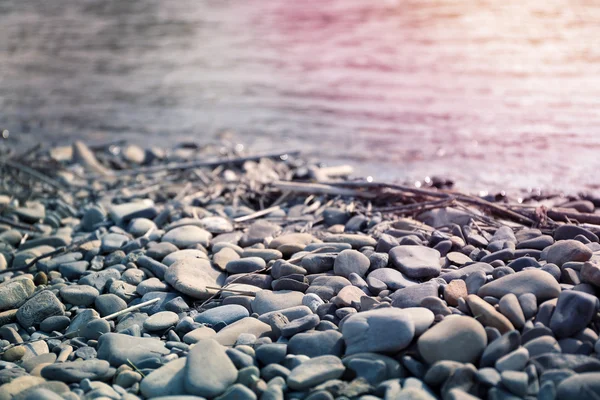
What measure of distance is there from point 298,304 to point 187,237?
A: 1.12m

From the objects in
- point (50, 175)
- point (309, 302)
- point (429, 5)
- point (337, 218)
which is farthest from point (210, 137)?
point (429, 5)

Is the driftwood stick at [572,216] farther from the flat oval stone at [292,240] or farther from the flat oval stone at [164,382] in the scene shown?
the flat oval stone at [164,382]

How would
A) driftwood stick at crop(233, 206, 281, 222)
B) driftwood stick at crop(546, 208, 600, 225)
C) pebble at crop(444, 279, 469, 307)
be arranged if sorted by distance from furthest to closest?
driftwood stick at crop(233, 206, 281, 222) < driftwood stick at crop(546, 208, 600, 225) < pebble at crop(444, 279, 469, 307)

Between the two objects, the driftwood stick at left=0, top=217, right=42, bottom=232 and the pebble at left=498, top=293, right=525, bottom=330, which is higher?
the pebble at left=498, top=293, right=525, bottom=330

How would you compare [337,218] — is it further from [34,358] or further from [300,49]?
[300,49]

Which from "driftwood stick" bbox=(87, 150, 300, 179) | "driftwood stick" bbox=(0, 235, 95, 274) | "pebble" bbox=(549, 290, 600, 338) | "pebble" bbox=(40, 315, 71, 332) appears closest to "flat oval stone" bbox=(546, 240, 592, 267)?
"pebble" bbox=(549, 290, 600, 338)

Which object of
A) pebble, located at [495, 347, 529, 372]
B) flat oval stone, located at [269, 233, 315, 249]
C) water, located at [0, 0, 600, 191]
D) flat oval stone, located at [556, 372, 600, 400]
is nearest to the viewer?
flat oval stone, located at [556, 372, 600, 400]

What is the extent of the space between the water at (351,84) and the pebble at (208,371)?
3519 mm

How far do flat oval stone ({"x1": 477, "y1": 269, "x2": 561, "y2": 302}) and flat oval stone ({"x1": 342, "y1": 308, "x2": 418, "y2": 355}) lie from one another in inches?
17.8

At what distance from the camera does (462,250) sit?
305 cm

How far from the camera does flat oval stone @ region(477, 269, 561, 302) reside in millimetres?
2348

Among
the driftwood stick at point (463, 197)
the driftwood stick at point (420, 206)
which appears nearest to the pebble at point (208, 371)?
the driftwood stick at point (420, 206)

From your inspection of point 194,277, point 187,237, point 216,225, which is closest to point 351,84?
point 216,225

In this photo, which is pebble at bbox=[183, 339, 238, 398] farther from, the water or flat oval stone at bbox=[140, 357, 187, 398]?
the water
